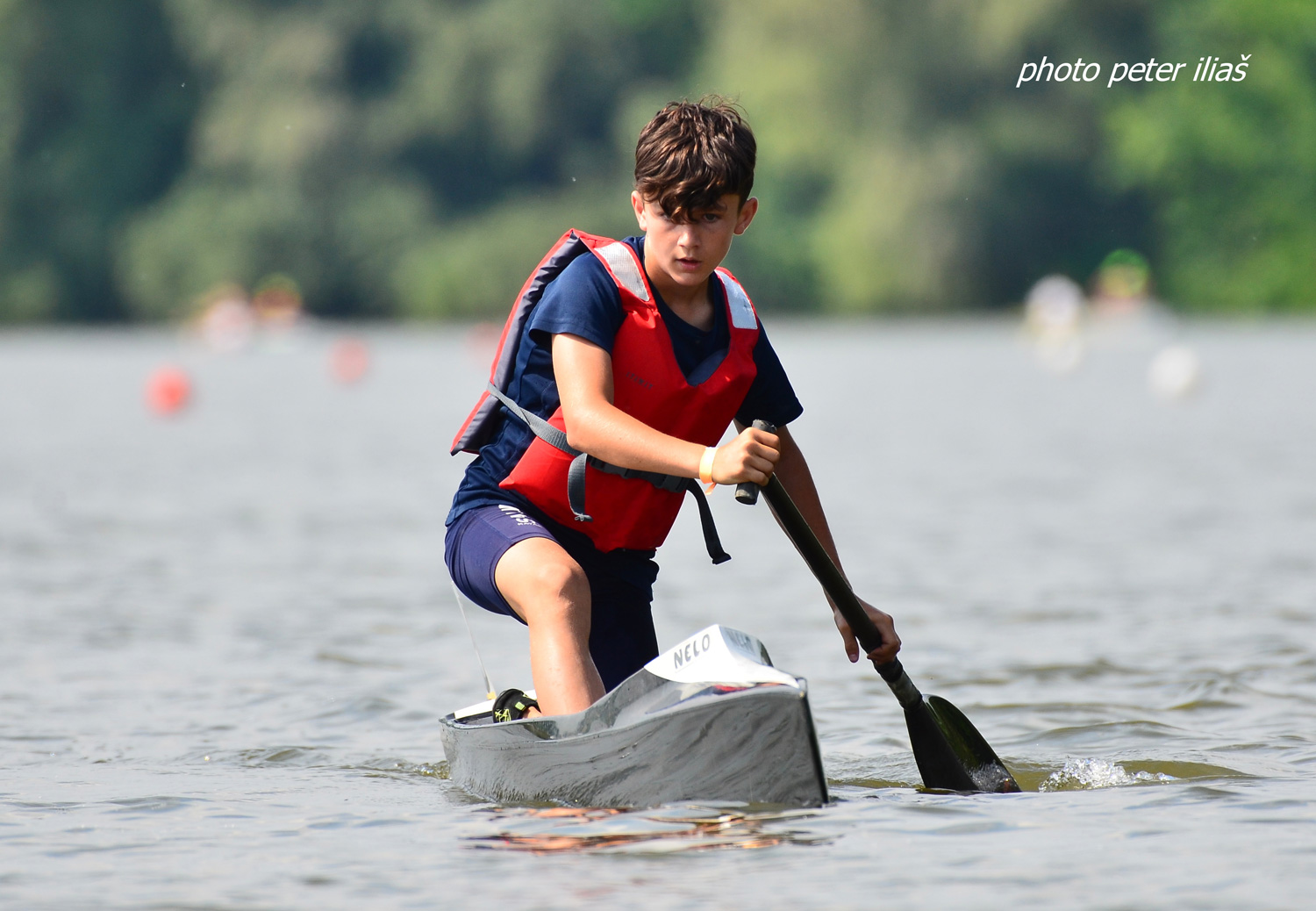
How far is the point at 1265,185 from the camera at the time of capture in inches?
1538

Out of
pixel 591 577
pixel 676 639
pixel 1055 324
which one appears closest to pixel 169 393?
pixel 676 639

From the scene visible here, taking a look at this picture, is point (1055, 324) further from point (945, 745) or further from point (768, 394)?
point (768, 394)

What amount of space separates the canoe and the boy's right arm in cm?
43

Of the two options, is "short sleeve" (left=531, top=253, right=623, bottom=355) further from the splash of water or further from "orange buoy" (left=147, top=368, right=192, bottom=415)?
"orange buoy" (left=147, top=368, right=192, bottom=415)

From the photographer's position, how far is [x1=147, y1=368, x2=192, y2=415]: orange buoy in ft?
63.7

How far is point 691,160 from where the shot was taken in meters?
3.90

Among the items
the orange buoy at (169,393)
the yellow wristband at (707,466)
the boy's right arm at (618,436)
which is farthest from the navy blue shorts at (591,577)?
the orange buoy at (169,393)

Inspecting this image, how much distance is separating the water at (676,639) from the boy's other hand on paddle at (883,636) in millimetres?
332

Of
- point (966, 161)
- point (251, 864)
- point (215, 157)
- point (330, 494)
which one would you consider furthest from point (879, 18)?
point (251, 864)

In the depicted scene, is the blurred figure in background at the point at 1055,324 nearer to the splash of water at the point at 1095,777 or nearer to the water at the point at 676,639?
the water at the point at 676,639

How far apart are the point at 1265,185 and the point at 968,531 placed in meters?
31.5

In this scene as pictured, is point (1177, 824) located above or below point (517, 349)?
below

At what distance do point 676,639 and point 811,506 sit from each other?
2.59 m

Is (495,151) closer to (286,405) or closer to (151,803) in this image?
(286,405)
